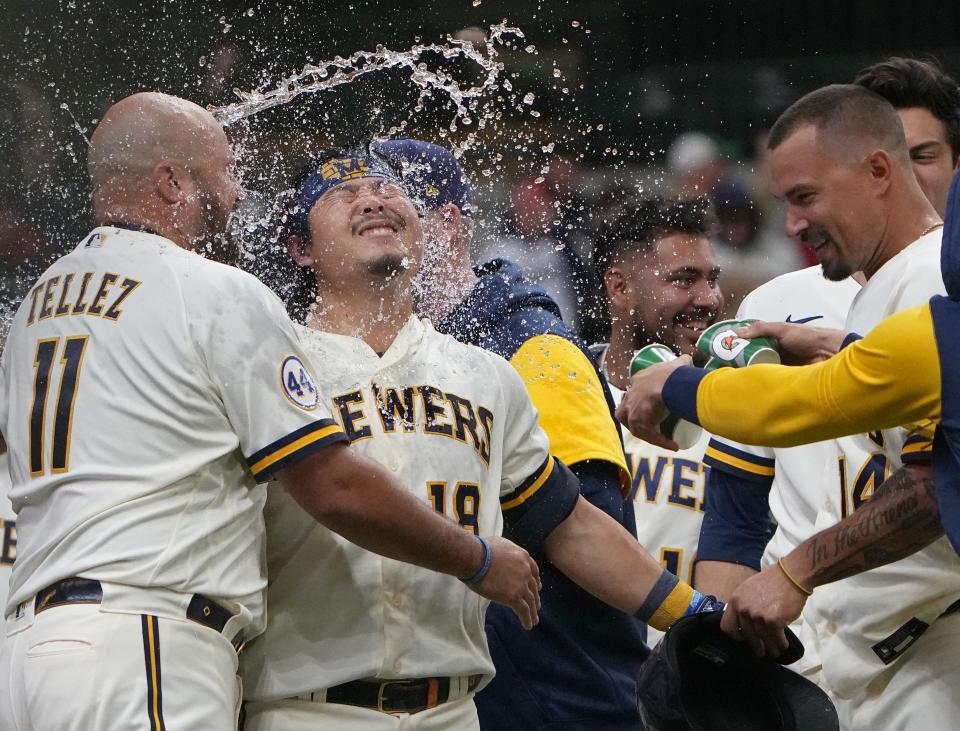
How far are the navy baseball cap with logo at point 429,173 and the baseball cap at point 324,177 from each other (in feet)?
1.57

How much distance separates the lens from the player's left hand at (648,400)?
2.95 m

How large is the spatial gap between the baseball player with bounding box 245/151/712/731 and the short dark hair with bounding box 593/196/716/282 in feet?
6.03

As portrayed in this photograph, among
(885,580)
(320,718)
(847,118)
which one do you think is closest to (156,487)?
(320,718)

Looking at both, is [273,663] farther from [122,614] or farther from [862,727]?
[862,727]

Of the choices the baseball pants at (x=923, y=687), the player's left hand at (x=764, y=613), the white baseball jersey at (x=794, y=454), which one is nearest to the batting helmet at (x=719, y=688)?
the player's left hand at (x=764, y=613)

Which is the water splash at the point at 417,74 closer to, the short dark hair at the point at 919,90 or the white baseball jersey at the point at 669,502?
the white baseball jersey at the point at 669,502

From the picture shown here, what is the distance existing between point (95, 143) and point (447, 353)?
0.96 meters

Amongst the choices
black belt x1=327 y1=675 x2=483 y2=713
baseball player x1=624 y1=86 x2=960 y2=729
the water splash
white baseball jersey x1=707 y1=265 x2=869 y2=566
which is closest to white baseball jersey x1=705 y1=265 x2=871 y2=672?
white baseball jersey x1=707 y1=265 x2=869 y2=566

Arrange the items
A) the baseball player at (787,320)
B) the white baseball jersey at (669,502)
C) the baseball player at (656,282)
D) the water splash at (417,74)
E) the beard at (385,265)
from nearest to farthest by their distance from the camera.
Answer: the beard at (385,265) < the baseball player at (787,320) < the white baseball jersey at (669,502) < the baseball player at (656,282) < the water splash at (417,74)

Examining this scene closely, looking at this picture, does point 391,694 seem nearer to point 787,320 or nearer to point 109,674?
point 109,674

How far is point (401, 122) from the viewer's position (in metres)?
7.03

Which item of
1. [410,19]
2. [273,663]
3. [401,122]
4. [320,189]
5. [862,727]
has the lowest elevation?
[862,727]

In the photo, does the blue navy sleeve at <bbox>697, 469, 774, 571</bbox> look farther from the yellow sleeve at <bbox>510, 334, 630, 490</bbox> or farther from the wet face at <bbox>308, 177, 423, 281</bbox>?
the wet face at <bbox>308, 177, 423, 281</bbox>

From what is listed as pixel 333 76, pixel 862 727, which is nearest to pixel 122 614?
pixel 862 727
